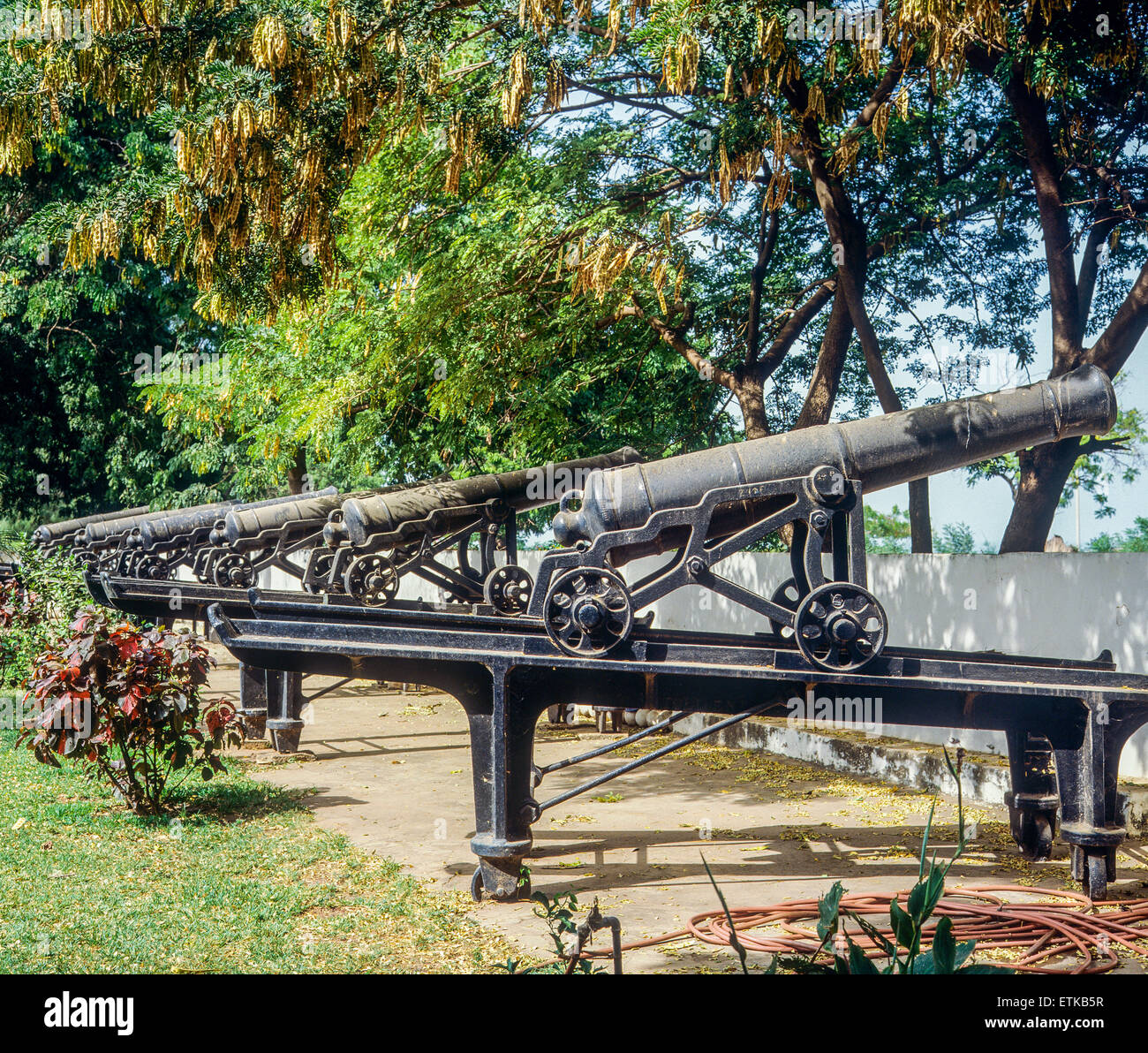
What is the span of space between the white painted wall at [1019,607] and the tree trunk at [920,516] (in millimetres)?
2364

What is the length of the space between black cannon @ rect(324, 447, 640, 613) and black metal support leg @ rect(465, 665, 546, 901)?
508cm

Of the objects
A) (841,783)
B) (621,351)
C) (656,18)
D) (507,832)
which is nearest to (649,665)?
(507,832)

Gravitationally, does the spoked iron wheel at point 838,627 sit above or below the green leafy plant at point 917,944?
above

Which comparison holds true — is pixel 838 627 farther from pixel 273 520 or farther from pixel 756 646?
pixel 273 520

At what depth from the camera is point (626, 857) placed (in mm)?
6605

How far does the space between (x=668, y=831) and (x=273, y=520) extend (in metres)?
7.26

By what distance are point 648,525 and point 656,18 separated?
554 centimetres

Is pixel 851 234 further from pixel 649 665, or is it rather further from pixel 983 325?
→ pixel 649 665

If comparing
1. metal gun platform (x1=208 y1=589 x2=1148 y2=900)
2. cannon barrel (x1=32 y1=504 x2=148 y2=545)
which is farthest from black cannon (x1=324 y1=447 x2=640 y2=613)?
cannon barrel (x1=32 y1=504 x2=148 y2=545)

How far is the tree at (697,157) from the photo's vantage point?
760 cm

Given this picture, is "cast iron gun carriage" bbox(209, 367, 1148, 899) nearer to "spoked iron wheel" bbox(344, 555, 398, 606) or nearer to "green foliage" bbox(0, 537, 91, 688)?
"spoked iron wheel" bbox(344, 555, 398, 606)

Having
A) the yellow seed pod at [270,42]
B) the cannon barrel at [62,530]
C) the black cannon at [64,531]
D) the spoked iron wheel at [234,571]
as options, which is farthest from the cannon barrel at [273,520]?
the cannon barrel at [62,530]

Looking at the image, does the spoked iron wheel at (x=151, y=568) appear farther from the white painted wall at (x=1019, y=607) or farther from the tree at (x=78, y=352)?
the tree at (x=78, y=352)

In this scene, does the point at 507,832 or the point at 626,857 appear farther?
the point at 626,857
